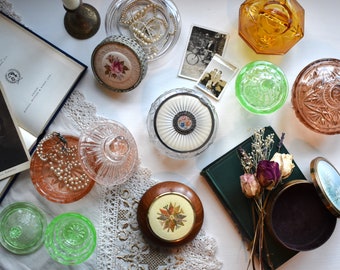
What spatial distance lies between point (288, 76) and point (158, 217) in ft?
1.83

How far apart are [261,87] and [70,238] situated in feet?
2.20

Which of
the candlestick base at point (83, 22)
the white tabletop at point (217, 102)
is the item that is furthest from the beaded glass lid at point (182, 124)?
the candlestick base at point (83, 22)

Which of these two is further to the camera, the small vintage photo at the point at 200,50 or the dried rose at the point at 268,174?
the small vintage photo at the point at 200,50

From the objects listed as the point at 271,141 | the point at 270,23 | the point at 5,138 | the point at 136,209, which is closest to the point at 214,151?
the point at 271,141

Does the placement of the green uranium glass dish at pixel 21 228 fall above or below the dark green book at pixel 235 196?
below

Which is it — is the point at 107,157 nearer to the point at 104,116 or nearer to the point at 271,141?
the point at 104,116

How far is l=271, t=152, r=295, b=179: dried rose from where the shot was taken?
1298mm

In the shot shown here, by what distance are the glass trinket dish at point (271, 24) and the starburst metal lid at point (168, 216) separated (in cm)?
48

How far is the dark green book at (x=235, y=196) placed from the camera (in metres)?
1.35

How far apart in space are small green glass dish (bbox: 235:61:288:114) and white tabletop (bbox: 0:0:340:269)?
5 cm

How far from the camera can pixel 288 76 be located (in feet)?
4.70

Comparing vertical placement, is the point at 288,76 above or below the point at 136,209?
above

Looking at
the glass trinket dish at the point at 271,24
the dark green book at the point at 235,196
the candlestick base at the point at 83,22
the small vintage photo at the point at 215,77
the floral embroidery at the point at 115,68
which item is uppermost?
the glass trinket dish at the point at 271,24

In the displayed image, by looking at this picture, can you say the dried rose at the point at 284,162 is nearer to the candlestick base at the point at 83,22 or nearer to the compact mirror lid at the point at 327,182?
the compact mirror lid at the point at 327,182
